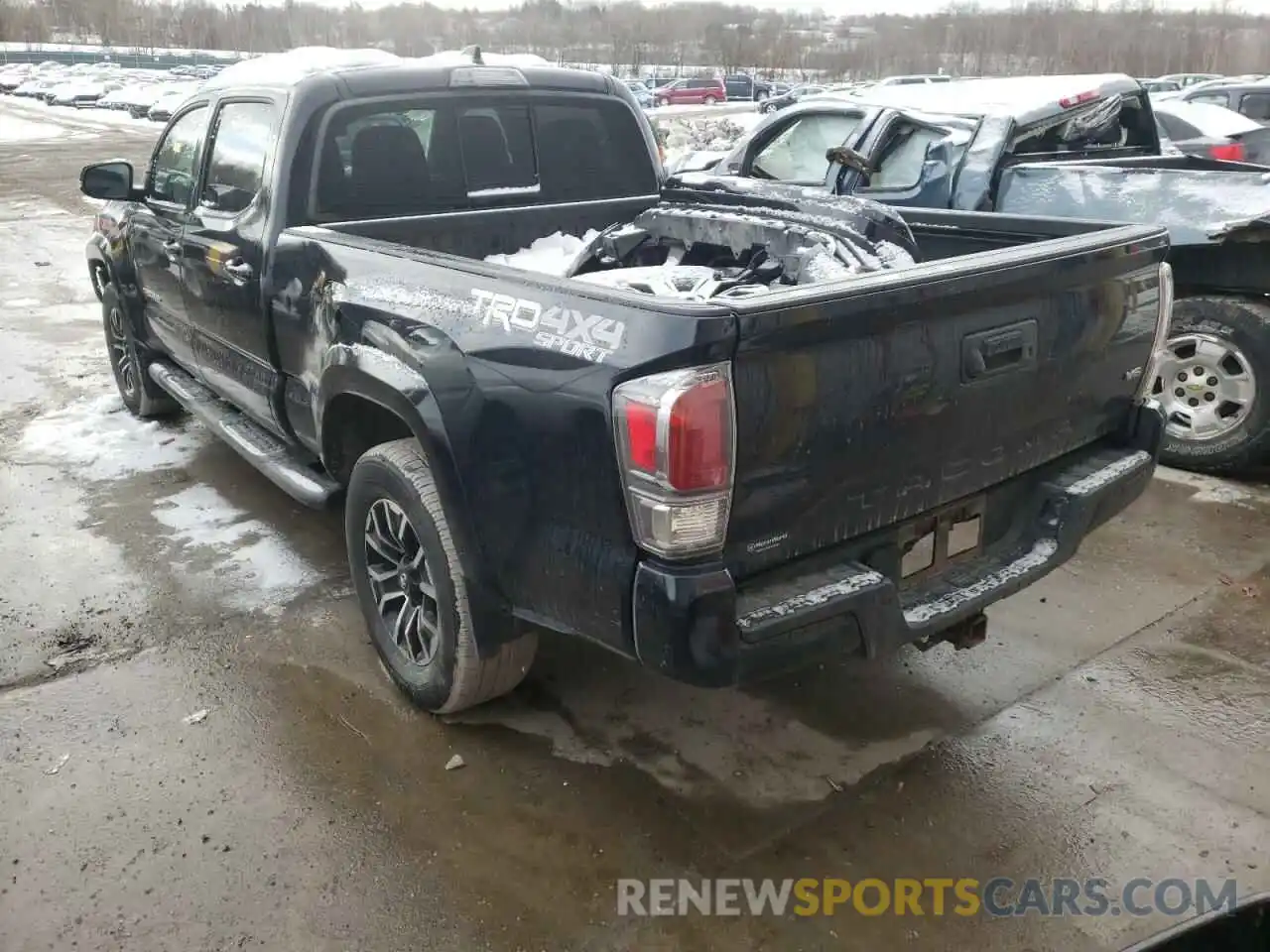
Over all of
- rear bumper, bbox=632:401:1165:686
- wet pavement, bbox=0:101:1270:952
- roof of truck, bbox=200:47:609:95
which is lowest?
wet pavement, bbox=0:101:1270:952

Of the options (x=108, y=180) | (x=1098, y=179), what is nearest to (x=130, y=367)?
(x=108, y=180)

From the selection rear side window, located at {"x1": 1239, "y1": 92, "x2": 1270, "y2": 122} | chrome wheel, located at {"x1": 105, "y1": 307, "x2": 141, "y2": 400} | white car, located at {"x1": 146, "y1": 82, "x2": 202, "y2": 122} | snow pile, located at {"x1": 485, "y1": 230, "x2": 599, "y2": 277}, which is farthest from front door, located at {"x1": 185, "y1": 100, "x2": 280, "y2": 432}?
white car, located at {"x1": 146, "y1": 82, "x2": 202, "y2": 122}

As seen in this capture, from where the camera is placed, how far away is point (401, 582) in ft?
10.8

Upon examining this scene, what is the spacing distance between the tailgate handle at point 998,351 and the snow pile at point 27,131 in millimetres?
35254

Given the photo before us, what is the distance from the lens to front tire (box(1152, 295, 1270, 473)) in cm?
500

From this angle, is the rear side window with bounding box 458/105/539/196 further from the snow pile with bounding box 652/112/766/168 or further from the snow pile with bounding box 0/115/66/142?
the snow pile with bounding box 0/115/66/142

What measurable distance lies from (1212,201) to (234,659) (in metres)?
4.92

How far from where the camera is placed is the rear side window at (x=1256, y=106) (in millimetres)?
13961

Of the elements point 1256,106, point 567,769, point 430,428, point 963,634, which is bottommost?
point 567,769

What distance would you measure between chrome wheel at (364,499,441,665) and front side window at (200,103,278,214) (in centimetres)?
150

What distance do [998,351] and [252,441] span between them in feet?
10.2

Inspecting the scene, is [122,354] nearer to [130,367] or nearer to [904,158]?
[130,367]

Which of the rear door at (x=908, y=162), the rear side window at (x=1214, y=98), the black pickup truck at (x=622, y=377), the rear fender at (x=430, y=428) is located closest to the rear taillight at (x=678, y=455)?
the black pickup truck at (x=622, y=377)

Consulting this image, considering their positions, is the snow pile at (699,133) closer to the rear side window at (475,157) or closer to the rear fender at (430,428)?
the rear side window at (475,157)
